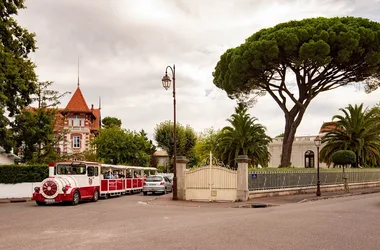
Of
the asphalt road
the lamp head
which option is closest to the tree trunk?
the lamp head

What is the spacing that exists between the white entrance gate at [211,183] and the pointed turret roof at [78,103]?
2106 inches

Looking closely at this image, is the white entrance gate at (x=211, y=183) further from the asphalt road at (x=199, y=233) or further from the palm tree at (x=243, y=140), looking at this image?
the palm tree at (x=243, y=140)

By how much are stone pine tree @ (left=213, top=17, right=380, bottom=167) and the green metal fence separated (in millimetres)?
3573

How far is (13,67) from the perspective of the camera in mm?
25969

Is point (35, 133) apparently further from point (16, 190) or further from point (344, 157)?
point (344, 157)

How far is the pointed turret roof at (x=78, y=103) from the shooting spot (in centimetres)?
7462

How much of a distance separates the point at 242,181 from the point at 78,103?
2265 inches

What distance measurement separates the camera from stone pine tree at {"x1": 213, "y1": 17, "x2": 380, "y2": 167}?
31.2 metres

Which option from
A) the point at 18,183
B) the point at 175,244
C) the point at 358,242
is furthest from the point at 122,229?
the point at 18,183

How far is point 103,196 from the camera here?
28.2 meters

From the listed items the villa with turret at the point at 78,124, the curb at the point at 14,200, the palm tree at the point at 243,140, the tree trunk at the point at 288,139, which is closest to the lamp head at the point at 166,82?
the curb at the point at 14,200

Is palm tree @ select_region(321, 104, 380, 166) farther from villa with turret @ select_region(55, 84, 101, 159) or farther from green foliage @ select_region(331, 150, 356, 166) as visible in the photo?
villa with turret @ select_region(55, 84, 101, 159)

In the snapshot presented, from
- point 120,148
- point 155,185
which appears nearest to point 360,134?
point 155,185

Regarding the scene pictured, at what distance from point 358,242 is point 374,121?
39854mm
